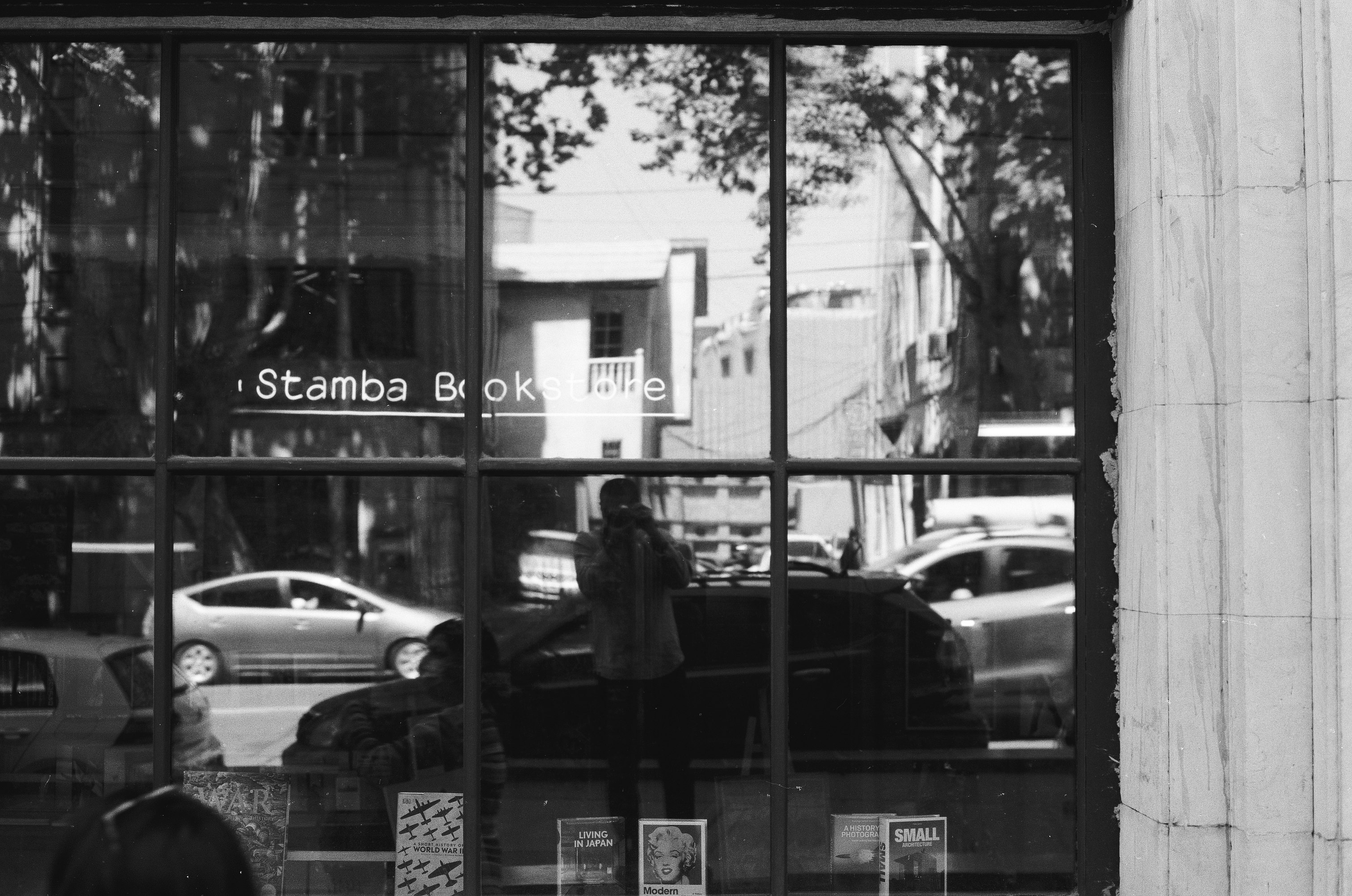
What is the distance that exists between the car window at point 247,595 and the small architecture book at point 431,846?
A: 0.96 metres

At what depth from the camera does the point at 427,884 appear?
4320 millimetres

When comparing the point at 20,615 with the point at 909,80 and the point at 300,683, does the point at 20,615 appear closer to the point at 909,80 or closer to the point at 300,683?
the point at 300,683

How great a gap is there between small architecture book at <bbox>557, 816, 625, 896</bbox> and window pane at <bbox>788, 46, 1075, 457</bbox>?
5.05 feet

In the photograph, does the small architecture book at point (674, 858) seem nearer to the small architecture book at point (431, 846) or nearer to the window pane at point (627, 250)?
the small architecture book at point (431, 846)

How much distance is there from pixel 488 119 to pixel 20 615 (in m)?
2.54

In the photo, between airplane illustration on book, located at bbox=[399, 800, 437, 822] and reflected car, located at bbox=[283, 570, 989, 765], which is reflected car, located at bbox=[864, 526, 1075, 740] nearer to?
reflected car, located at bbox=[283, 570, 989, 765]

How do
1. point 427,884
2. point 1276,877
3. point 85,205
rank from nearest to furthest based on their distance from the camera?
1. point 1276,877
2. point 427,884
3. point 85,205

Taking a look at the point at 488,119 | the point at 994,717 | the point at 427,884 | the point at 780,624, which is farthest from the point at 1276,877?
the point at 488,119

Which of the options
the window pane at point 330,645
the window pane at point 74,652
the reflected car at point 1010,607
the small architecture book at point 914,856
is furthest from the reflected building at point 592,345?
the small architecture book at point 914,856

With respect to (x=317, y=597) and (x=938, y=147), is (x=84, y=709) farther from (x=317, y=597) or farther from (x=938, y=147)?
(x=938, y=147)

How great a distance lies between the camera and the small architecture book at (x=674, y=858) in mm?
4355

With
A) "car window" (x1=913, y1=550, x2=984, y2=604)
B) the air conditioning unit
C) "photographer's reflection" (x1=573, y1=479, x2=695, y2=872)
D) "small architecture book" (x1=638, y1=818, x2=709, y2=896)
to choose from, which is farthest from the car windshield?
the air conditioning unit

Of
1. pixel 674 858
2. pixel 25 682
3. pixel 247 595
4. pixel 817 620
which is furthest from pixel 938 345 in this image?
pixel 25 682

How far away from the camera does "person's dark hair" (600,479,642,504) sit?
4516mm
